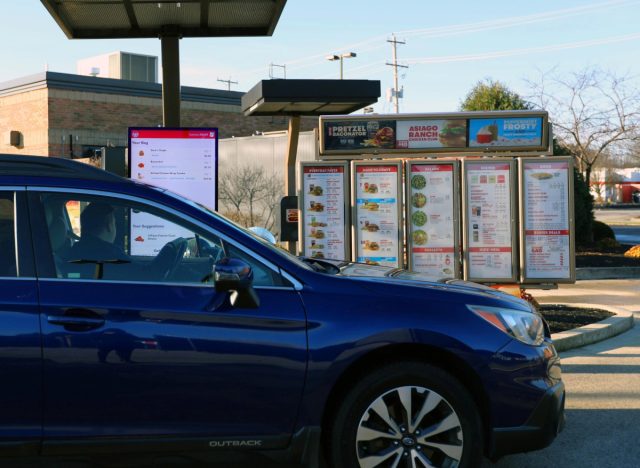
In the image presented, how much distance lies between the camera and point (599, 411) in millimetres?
6309

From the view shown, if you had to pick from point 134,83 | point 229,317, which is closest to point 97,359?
point 229,317

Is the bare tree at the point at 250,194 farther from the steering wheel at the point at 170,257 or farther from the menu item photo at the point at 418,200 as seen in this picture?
the steering wheel at the point at 170,257

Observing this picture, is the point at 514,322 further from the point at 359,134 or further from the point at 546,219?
the point at 359,134

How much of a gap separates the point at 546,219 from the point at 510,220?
470mm

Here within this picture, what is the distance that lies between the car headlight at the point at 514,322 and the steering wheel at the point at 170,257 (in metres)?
1.60

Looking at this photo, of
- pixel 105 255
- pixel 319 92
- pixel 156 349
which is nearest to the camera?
pixel 156 349

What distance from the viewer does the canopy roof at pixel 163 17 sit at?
857 centimetres

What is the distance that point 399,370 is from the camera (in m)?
4.17

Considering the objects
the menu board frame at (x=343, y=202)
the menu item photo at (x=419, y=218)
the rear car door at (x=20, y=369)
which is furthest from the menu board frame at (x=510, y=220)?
the rear car door at (x=20, y=369)

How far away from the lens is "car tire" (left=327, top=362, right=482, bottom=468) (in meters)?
4.13

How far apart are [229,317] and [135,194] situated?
0.83 m

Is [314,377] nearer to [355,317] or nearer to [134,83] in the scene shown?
[355,317]

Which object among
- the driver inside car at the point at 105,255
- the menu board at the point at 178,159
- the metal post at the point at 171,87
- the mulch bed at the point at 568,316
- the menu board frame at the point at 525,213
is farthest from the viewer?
the menu board frame at the point at 525,213

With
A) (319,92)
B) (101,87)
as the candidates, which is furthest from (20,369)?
(101,87)
